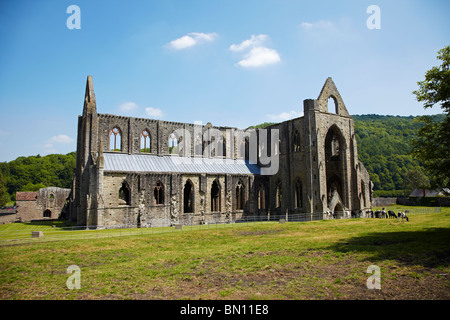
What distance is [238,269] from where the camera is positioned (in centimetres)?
1277

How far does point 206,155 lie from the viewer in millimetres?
43969

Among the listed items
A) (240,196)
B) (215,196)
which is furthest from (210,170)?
(240,196)

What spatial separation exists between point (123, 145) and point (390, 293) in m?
34.0

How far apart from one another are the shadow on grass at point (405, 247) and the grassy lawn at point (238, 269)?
0.13ft

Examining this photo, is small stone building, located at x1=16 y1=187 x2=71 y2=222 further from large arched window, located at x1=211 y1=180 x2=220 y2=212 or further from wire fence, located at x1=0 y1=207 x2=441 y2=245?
large arched window, located at x1=211 y1=180 x2=220 y2=212

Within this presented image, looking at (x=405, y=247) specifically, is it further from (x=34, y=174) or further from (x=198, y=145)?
(x=34, y=174)

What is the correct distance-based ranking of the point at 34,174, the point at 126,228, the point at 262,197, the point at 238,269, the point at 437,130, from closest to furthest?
1. the point at 238,269
2. the point at 437,130
3. the point at 126,228
4. the point at 262,197
5. the point at 34,174

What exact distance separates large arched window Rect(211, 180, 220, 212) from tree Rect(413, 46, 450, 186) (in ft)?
77.9

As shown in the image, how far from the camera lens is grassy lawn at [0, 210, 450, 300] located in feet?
32.0

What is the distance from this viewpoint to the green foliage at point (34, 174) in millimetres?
109812

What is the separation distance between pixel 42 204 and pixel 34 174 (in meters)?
72.9

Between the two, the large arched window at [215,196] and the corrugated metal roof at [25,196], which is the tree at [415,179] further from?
the corrugated metal roof at [25,196]

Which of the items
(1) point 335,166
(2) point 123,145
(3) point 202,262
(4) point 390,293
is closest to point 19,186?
(2) point 123,145
